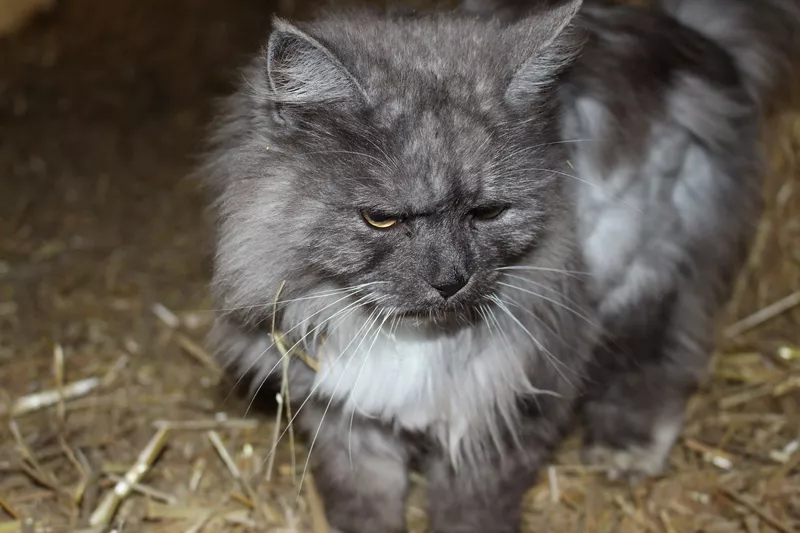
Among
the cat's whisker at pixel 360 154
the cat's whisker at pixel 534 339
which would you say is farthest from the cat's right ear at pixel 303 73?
the cat's whisker at pixel 534 339

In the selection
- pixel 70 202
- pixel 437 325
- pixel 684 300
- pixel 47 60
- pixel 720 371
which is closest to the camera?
pixel 437 325

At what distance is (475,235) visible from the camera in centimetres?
185

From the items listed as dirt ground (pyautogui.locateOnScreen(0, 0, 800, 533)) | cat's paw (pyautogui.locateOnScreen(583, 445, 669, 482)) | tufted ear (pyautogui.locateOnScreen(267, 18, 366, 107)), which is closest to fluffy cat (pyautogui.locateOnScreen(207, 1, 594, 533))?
tufted ear (pyautogui.locateOnScreen(267, 18, 366, 107))

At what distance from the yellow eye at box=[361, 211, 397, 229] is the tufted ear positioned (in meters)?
0.24

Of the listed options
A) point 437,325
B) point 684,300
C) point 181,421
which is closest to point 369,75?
point 437,325

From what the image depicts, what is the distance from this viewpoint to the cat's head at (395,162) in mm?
1734

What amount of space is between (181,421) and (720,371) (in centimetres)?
185

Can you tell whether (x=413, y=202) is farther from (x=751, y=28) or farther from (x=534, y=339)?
(x=751, y=28)

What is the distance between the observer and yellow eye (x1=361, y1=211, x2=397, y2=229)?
1.76m

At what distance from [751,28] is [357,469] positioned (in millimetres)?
1736

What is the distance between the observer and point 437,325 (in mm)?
1982

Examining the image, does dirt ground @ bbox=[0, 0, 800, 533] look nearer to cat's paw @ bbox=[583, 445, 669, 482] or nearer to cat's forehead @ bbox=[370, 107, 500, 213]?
cat's paw @ bbox=[583, 445, 669, 482]

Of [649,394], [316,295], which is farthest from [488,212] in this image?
[649,394]

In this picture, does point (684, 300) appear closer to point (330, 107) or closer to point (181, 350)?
point (330, 107)
